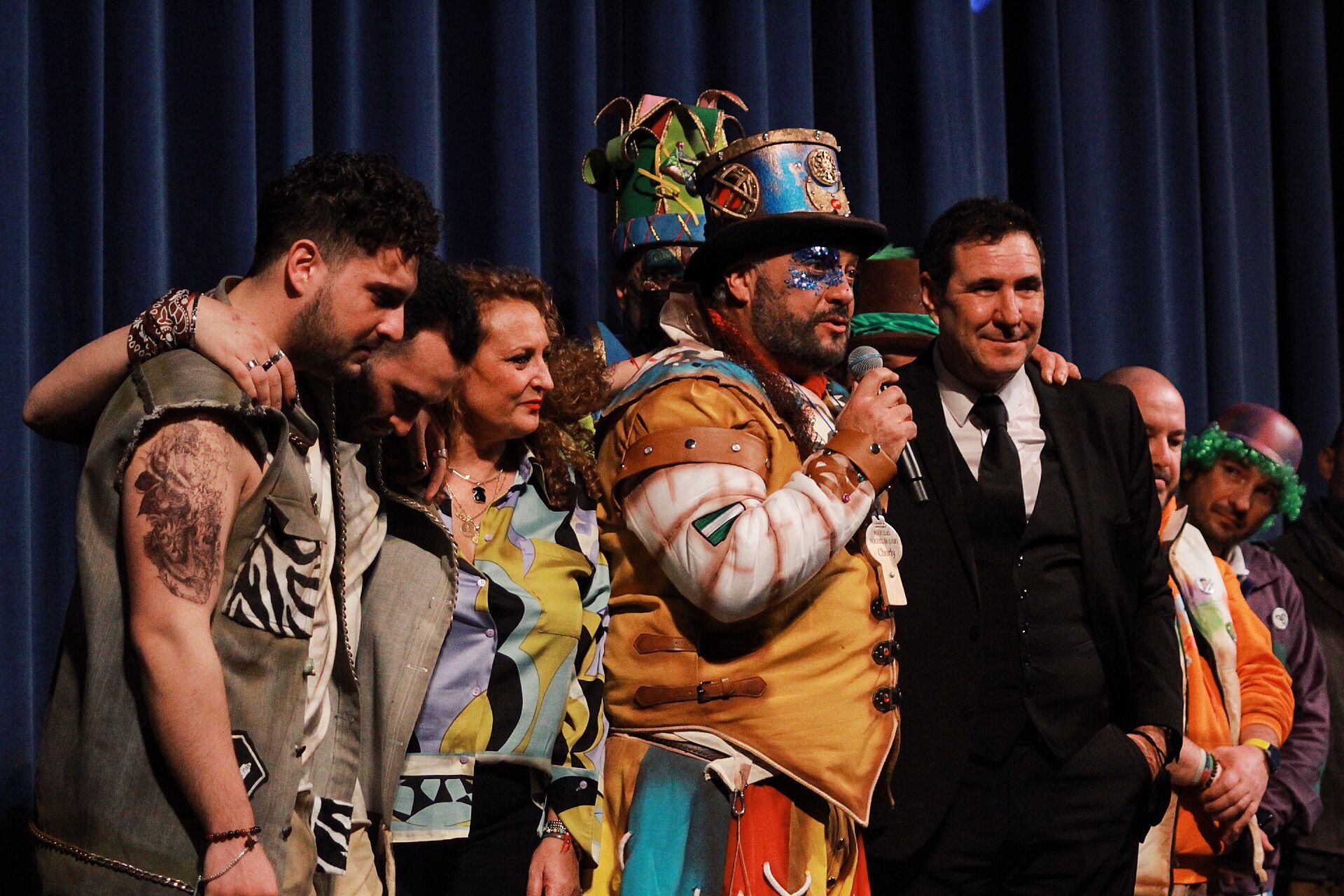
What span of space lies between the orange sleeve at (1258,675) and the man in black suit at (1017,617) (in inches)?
18.8

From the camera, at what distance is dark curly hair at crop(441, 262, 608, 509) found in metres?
2.32

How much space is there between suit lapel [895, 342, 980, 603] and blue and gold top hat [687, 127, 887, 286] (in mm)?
268

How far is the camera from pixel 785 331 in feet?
7.93

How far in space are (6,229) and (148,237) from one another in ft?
0.85

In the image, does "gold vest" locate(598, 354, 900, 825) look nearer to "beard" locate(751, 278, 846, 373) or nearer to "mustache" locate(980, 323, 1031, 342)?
"beard" locate(751, 278, 846, 373)

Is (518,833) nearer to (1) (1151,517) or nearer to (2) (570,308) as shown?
(1) (1151,517)

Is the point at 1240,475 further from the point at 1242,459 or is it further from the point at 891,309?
the point at 891,309

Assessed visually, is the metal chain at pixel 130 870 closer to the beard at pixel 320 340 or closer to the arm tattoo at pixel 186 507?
the arm tattoo at pixel 186 507

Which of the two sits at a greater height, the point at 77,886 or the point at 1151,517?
the point at 1151,517

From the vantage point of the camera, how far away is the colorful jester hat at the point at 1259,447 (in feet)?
11.2

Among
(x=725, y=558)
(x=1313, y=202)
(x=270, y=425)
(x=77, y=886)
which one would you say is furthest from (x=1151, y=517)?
(x=1313, y=202)

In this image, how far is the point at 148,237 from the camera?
269 centimetres

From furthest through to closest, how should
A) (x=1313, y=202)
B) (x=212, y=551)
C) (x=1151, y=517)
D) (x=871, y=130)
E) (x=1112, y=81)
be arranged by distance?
(x=1313, y=202), (x=1112, y=81), (x=871, y=130), (x=1151, y=517), (x=212, y=551)

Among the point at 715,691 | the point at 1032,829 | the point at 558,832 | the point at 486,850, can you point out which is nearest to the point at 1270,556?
the point at 1032,829
